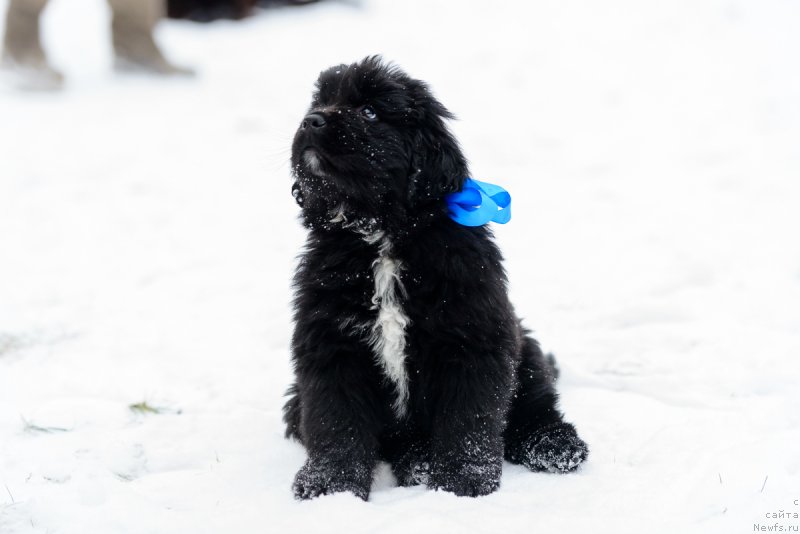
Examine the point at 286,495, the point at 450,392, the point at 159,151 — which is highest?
the point at 450,392

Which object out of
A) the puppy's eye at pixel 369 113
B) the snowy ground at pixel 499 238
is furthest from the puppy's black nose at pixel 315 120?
the snowy ground at pixel 499 238

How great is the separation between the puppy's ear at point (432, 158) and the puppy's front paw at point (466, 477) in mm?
904

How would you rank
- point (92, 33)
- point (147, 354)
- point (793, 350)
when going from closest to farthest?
1. point (793, 350)
2. point (147, 354)
3. point (92, 33)

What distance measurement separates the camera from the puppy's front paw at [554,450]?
2.98 meters

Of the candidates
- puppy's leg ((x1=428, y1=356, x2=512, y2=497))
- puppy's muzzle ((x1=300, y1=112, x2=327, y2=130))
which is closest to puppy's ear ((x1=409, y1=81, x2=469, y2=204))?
puppy's muzzle ((x1=300, y1=112, x2=327, y2=130))

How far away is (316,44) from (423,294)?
6.69m

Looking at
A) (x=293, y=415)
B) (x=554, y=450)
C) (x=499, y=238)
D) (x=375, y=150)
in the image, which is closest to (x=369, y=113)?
(x=375, y=150)

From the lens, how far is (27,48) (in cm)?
716

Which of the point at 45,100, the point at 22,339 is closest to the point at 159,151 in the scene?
the point at 45,100

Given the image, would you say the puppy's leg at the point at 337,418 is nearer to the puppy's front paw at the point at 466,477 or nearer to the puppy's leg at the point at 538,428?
the puppy's front paw at the point at 466,477

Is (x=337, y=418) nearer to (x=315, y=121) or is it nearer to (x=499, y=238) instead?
(x=315, y=121)

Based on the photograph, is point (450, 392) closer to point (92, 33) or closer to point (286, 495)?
point (286, 495)

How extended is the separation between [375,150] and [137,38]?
5633 millimetres

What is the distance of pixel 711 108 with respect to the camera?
25.0 ft
